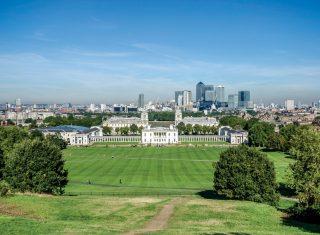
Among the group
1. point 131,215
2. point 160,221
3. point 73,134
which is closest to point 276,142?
point 73,134

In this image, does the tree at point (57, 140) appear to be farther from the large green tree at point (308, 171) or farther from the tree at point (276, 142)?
the large green tree at point (308, 171)

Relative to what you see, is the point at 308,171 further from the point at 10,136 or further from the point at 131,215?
the point at 10,136

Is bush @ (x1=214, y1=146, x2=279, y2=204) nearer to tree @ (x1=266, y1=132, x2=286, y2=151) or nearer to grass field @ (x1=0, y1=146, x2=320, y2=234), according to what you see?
grass field @ (x1=0, y1=146, x2=320, y2=234)

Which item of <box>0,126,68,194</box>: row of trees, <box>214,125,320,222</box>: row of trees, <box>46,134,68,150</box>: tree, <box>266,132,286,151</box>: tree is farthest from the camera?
<box>266,132,286,151</box>: tree

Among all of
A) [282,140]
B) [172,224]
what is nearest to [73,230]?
[172,224]

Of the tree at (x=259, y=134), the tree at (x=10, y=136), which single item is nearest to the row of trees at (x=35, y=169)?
the tree at (x=10, y=136)

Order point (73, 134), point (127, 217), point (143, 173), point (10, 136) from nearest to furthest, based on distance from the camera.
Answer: point (127, 217) < point (143, 173) < point (10, 136) < point (73, 134)

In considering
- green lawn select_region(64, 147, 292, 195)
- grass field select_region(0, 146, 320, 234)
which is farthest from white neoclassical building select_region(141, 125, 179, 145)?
grass field select_region(0, 146, 320, 234)
